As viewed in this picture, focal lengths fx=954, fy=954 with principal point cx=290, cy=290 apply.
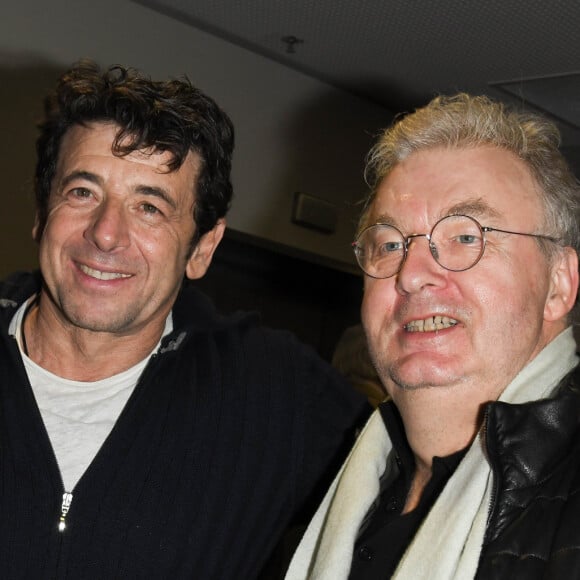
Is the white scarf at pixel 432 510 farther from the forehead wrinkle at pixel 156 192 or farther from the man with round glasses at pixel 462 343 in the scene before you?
the forehead wrinkle at pixel 156 192

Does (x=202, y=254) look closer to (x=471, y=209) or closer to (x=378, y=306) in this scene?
(x=378, y=306)

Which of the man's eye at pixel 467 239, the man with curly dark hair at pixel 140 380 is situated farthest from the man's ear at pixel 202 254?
the man's eye at pixel 467 239

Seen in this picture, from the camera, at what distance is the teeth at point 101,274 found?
2231 mm

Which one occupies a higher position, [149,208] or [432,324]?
[149,208]

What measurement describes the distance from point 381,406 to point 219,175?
0.83 meters

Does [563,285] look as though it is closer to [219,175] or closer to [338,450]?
[338,450]

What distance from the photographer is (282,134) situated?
5488mm

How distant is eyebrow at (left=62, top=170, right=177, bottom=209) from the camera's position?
7.48 feet

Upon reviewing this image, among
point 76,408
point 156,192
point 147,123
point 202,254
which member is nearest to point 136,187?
point 156,192

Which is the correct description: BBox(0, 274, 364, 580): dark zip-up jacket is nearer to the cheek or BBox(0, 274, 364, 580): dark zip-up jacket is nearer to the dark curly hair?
the dark curly hair

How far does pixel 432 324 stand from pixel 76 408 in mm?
909

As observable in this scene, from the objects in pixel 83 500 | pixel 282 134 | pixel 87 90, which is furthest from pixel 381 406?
pixel 282 134

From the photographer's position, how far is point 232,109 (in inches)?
205

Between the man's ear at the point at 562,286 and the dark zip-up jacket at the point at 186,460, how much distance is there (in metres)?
0.77
